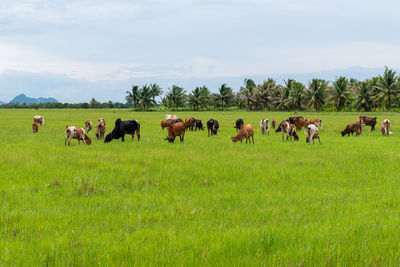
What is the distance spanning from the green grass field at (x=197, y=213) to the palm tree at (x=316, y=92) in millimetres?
79877

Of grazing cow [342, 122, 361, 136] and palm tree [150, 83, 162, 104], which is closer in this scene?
grazing cow [342, 122, 361, 136]

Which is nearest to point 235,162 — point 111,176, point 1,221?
point 111,176

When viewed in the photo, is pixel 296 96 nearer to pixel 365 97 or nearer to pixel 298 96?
pixel 298 96

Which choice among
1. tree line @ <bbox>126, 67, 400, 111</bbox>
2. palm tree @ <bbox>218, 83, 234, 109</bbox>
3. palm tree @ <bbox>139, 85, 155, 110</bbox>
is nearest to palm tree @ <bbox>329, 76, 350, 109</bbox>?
tree line @ <bbox>126, 67, 400, 111</bbox>

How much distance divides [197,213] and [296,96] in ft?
288

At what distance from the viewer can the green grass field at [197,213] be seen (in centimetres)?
374

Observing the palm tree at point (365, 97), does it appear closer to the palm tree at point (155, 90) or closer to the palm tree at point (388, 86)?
the palm tree at point (388, 86)

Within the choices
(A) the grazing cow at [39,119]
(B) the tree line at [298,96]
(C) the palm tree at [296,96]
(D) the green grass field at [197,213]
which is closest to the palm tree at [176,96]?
(B) the tree line at [298,96]

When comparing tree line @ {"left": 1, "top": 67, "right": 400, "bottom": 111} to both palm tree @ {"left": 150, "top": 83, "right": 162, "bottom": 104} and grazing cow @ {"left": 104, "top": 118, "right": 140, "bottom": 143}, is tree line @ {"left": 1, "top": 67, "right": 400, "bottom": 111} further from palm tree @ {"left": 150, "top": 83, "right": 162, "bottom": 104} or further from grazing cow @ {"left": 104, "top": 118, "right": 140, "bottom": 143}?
grazing cow @ {"left": 104, "top": 118, "right": 140, "bottom": 143}

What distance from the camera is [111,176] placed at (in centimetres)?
809

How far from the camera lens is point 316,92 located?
83938 mm

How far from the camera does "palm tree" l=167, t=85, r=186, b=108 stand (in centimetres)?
11188

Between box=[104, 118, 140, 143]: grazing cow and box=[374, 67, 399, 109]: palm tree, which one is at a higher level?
box=[374, 67, 399, 109]: palm tree

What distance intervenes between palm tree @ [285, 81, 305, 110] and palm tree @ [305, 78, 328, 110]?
2021mm
